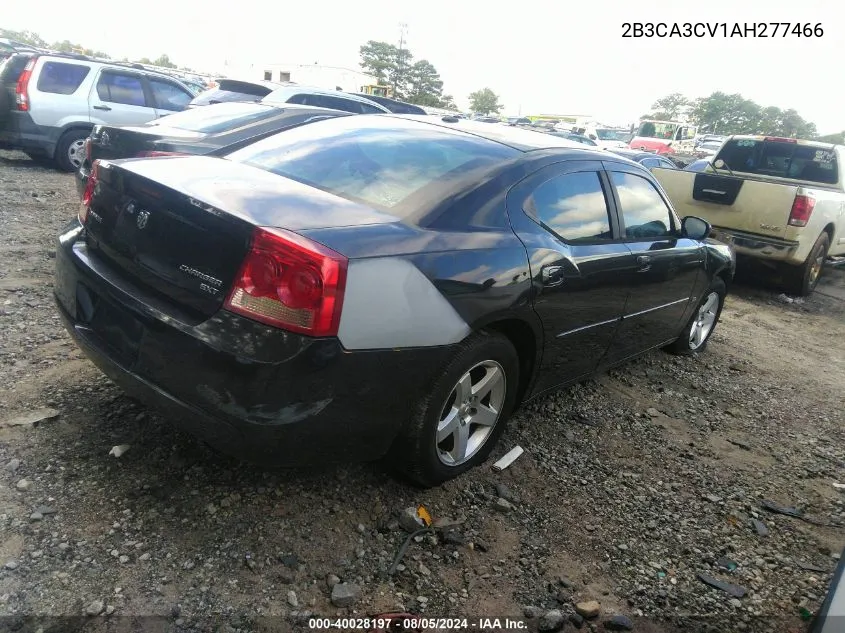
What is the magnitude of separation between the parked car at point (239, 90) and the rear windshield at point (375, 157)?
7.49 metres

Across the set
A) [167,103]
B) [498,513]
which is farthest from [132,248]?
[167,103]

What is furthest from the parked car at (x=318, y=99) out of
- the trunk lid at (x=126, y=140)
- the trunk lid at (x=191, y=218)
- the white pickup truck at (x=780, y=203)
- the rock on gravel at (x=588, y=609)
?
the rock on gravel at (x=588, y=609)

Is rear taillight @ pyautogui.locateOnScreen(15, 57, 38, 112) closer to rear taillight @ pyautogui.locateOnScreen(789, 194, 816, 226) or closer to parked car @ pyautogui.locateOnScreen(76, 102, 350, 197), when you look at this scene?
parked car @ pyautogui.locateOnScreen(76, 102, 350, 197)

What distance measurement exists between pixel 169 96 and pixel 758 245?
9.38 metres

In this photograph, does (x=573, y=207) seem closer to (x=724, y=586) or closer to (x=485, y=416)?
→ (x=485, y=416)

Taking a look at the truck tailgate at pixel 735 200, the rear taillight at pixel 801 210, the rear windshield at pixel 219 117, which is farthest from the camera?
the truck tailgate at pixel 735 200

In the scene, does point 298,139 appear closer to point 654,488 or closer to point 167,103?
point 654,488

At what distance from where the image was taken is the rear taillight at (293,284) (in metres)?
2.12

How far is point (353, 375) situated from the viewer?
88.1 inches

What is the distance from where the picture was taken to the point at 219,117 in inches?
270

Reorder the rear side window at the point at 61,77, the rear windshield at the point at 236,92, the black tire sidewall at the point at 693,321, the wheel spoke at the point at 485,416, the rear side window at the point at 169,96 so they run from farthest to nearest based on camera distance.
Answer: the rear side window at the point at 169,96, the rear windshield at the point at 236,92, the rear side window at the point at 61,77, the black tire sidewall at the point at 693,321, the wheel spoke at the point at 485,416

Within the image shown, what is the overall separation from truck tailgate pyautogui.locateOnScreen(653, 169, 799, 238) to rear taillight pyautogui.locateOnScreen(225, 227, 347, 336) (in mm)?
6032

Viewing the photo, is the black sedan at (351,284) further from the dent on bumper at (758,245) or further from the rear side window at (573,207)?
the dent on bumper at (758,245)

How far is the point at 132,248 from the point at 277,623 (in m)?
1.49
